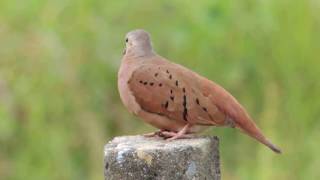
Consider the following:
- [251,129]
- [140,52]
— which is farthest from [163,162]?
[140,52]

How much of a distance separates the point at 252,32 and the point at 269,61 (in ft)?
1.00

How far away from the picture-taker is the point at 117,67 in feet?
21.6

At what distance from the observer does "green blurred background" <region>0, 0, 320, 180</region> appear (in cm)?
607

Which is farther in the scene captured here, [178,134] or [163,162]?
[178,134]

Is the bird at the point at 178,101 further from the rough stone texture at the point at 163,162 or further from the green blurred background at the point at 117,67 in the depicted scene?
the green blurred background at the point at 117,67

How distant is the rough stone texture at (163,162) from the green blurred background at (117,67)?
2.73 meters

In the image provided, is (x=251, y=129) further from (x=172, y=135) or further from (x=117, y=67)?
(x=117, y=67)

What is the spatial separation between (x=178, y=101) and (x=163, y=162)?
1.23ft

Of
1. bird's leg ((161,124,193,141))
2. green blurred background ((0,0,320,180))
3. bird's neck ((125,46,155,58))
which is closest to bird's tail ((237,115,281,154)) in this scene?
bird's leg ((161,124,193,141))

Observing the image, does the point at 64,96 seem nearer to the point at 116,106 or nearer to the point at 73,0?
the point at 116,106

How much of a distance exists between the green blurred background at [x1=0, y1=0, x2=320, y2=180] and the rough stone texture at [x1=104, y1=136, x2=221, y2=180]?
2.73 metres

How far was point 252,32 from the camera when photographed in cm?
659

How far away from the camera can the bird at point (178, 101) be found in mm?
3385

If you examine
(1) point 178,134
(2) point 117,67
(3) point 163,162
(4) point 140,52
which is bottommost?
(3) point 163,162
